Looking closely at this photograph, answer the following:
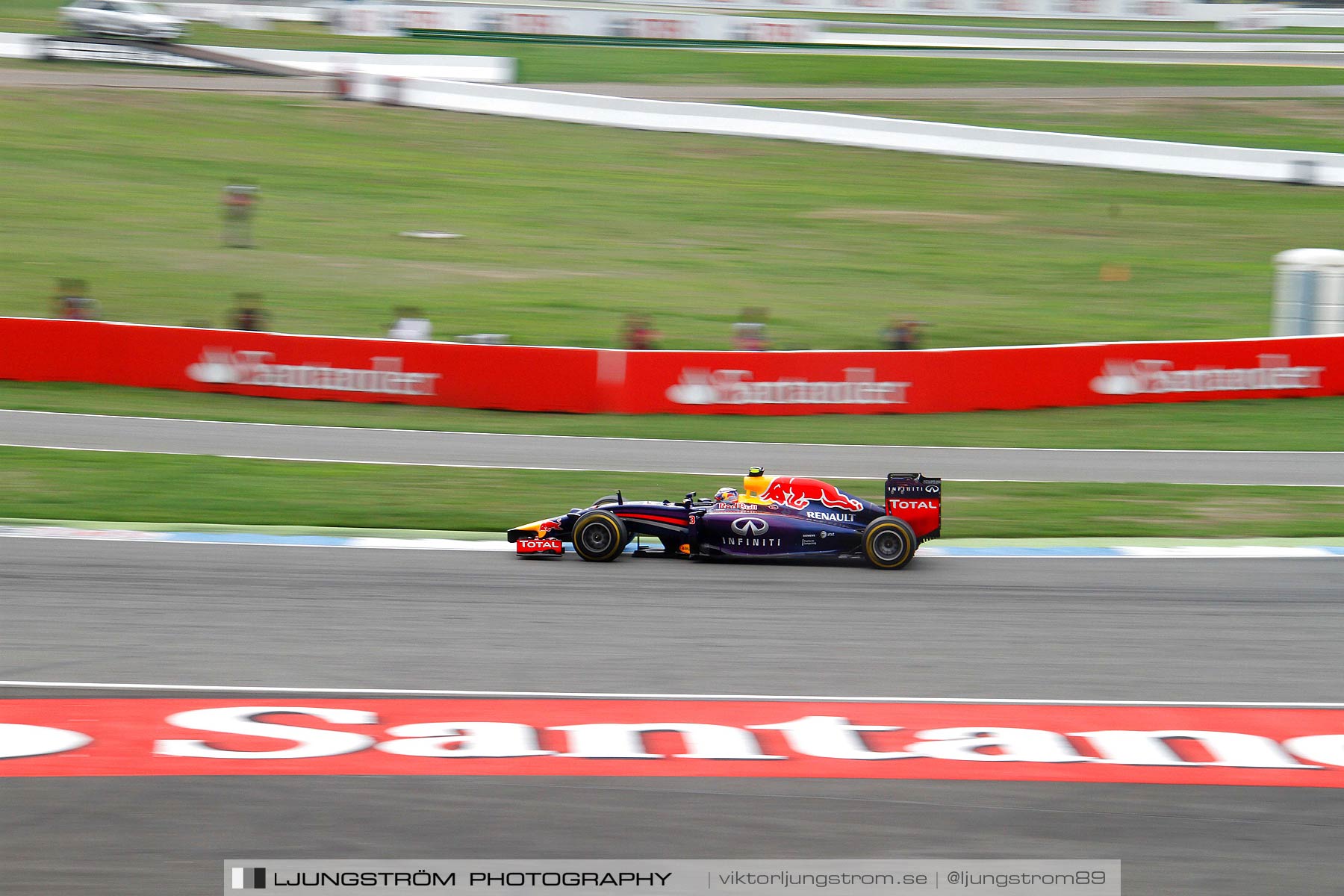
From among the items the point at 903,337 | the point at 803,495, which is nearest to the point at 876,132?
the point at 903,337

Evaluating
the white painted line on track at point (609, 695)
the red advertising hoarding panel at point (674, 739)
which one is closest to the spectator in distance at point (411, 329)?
the white painted line on track at point (609, 695)

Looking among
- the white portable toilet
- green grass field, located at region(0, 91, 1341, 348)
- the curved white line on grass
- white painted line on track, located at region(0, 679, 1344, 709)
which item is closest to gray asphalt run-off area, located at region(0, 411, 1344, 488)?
the curved white line on grass

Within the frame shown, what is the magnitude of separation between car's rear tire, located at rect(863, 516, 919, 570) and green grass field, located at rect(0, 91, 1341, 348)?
10933 millimetres

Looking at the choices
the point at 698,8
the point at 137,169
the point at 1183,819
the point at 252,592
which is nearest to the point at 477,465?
the point at 252,592

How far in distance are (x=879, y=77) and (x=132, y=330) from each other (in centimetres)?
2942

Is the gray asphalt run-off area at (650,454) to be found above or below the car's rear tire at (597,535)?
above

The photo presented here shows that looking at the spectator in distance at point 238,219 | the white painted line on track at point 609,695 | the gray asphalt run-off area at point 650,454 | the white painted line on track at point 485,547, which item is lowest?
the white painted line on track at point 609,695

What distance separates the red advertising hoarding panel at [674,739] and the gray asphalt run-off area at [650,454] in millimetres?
8052

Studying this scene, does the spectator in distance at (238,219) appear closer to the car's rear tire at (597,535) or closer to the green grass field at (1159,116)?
the green grass field at (1159,116)

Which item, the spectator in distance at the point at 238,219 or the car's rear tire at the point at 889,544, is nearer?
the car's rear tire at the point at 889,544

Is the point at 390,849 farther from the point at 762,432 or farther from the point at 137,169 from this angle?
the point at 137,169

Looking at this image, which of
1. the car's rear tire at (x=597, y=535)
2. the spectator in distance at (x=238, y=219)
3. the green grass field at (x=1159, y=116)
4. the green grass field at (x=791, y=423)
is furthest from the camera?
the green grass field at (x=1159, y=116)

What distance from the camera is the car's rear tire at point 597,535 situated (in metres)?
11.6

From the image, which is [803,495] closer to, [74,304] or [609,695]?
[609,695]
